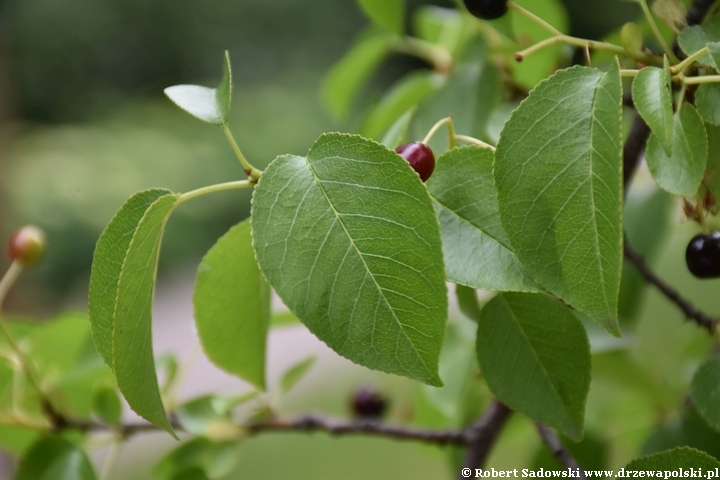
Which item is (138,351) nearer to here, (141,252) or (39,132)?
(141,252)

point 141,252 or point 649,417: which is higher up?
point 141,252

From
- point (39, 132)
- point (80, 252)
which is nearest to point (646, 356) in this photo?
point (80, 252)

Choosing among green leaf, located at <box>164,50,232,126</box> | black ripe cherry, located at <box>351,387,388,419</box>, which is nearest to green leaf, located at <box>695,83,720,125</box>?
green leaf, located at <box>164,50,232,126</box>

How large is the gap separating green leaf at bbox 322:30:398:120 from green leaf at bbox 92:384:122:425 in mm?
431

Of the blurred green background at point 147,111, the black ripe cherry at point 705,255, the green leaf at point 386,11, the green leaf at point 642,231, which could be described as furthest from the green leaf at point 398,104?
the blurred green background at point 147,111

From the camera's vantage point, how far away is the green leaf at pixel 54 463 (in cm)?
45

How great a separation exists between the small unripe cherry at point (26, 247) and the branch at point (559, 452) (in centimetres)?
42

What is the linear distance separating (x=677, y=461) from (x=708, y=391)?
57 mm

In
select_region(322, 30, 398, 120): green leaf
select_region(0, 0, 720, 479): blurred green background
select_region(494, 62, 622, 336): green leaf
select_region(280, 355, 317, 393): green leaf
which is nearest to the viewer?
select_region(494, 62, 622, 336): green leaf

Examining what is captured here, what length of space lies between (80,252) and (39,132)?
1111 millimetres

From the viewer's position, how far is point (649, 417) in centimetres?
70

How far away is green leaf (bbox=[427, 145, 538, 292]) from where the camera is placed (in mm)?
273

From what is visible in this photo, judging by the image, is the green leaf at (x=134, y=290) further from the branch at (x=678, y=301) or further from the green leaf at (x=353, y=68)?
the green leaf at (x=353, y=68)

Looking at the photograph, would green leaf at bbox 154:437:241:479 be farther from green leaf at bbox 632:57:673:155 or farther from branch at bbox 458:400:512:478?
green leaf at bbox 632:57:673:155
